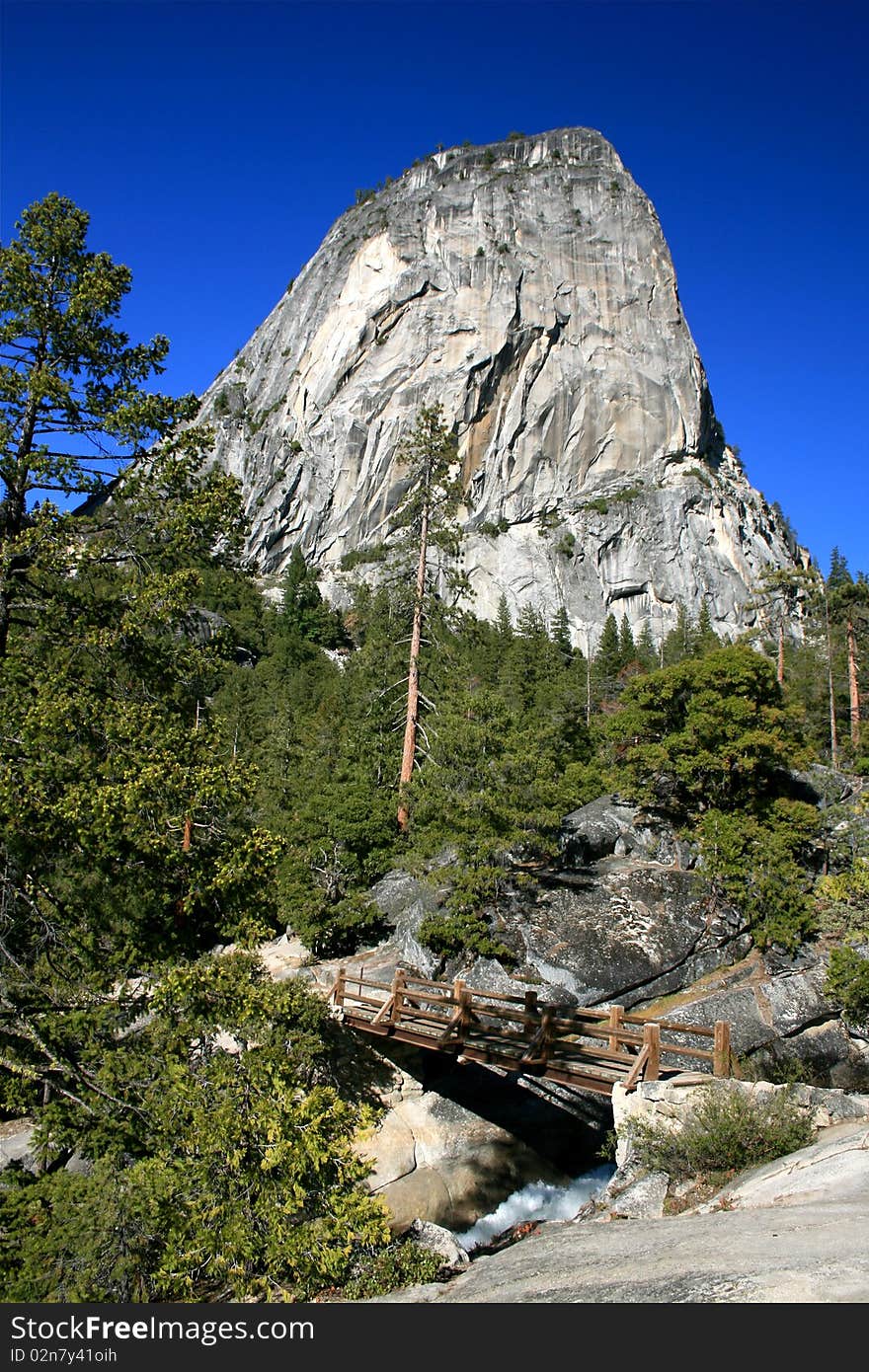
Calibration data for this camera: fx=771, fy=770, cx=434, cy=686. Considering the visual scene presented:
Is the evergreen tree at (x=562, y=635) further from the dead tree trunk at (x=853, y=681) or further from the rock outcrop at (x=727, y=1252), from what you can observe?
the rock outcrop at (x=727, y=1252)

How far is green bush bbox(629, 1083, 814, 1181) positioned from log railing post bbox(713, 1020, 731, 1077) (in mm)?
944

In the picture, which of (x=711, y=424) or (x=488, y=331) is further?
(x=711, y=424)

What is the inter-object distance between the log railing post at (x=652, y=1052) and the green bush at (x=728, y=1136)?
3.68 ft

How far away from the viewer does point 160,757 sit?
7387mm

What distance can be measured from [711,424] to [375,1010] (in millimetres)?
113470

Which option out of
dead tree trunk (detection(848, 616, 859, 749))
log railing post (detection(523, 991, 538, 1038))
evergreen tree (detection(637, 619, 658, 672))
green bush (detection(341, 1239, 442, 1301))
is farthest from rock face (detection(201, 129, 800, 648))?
green bush (detection(341, 1239, 442, 1301))

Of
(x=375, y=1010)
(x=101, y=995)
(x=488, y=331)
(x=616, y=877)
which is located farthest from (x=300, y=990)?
(x=488, y=331)

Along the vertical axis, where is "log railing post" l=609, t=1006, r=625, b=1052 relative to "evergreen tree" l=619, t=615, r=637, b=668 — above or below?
below

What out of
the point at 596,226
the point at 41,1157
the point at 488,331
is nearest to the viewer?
the point at 41,1157

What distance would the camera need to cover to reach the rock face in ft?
319

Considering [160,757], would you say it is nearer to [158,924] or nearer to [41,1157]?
[158,924]

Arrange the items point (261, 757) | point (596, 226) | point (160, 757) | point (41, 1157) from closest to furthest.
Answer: point (41, 1157) → point (160, 757) → point (261, 757) → point (596, 226)

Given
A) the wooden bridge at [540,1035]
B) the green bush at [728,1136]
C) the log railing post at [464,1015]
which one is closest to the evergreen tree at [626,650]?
the wooden bridge at [540,1035]

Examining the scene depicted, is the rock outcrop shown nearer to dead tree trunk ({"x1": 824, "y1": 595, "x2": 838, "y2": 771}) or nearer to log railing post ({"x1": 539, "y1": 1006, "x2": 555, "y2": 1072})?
log railing post ({"x1": 539, "y1": 1006, "x2": 555, "y2": 1072})
